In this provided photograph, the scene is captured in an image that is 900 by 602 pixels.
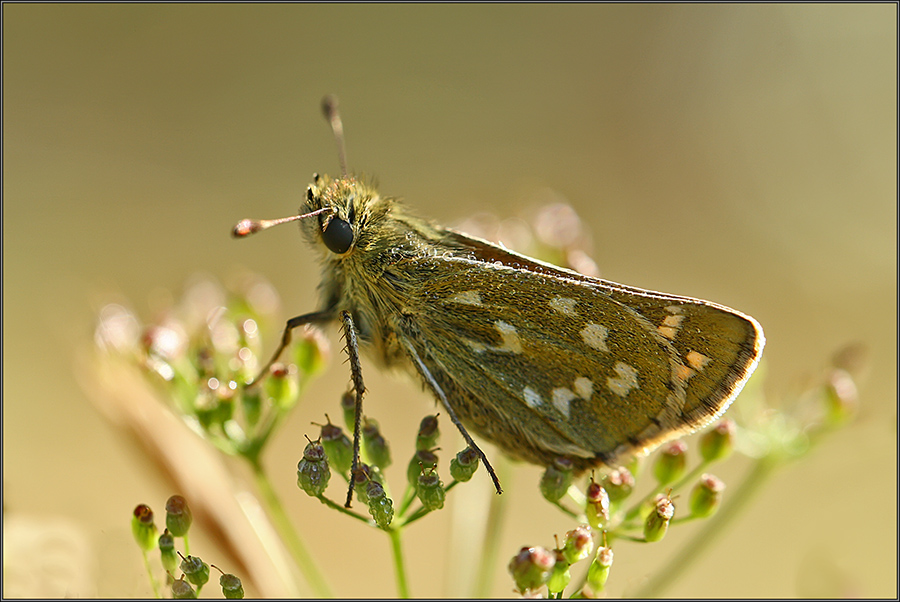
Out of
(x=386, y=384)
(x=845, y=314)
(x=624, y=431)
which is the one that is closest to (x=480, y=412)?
(x=624, y=431)

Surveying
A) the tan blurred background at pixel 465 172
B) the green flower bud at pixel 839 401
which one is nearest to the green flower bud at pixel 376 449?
the green flower bud at pixel 839 401

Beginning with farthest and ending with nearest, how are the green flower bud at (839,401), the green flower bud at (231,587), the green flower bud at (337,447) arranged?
the green flower bud at (839,401) < the green flower bud at (337,447) < the green flower bud at (231,587)

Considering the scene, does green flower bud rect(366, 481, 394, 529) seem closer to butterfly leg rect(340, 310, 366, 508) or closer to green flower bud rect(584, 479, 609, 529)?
butterfly leg rect(340, 310, 366, 508)

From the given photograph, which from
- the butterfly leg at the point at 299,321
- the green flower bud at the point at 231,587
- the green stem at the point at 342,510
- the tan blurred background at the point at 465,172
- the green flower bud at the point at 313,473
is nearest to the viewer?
the green flower bud at the point at 231,587

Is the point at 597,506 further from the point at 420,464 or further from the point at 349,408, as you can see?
the point at 349,408

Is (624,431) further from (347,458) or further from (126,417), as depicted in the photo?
(126,417)

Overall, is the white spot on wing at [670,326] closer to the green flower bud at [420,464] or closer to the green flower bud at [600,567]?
the green flower bud at [600,567]
